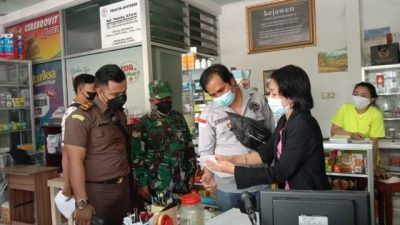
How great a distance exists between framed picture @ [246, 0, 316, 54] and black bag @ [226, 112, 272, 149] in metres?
3.53

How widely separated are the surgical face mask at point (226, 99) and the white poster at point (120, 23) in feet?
5.51

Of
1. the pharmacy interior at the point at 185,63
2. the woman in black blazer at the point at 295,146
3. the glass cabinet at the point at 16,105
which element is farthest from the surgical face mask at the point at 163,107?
the glass cabinet at the point at 16,105

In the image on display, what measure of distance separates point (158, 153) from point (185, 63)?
4.95 ft

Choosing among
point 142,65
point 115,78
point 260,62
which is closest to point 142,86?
point 142,65

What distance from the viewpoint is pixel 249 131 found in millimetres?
1922

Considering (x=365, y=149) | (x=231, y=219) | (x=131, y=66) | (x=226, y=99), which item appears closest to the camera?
(x=231, y=219)

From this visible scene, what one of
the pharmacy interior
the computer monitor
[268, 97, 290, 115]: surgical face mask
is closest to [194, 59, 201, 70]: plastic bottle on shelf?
the pharmacy interior

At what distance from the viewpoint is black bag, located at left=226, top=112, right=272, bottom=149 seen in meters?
1.92

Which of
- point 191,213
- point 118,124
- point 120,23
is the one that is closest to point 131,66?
point 120,23

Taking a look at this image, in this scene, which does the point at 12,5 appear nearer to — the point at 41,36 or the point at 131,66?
the point at 41,36

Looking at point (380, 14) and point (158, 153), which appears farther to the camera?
point (380, 14)

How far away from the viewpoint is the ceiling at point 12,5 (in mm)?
4527

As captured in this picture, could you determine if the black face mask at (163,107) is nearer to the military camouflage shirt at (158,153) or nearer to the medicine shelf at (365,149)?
the military camouflage shirt at (158,153)

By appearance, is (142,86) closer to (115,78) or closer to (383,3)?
(115,78)
